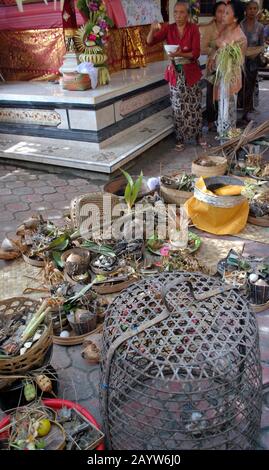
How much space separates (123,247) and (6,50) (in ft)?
18.5

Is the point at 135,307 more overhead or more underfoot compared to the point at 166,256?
more overhead

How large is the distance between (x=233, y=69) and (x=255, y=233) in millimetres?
2580

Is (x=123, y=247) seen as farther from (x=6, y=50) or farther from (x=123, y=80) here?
(x=6, y=50)

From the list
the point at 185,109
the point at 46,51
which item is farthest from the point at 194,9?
the point at 46,51

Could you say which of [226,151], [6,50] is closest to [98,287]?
[226,151]

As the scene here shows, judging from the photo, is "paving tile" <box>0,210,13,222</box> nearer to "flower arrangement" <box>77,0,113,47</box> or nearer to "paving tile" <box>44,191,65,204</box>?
"paving tile" <box>44,191,65,204</box>

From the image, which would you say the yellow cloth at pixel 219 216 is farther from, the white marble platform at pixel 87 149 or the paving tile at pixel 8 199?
the paving tile at pixel 8 199

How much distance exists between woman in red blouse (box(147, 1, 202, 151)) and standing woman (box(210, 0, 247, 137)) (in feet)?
1.10

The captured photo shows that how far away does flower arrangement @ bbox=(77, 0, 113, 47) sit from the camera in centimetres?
538

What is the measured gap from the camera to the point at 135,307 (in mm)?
2021

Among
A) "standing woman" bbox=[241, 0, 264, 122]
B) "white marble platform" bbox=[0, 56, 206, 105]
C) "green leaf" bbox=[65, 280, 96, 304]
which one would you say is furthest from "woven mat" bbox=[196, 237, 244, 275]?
"standing woman" bbox=[241, 0, 264, 122]

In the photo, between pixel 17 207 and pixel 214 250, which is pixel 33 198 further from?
pixel 214 250

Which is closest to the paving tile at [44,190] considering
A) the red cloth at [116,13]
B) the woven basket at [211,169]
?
the woven basket at [211,169]
